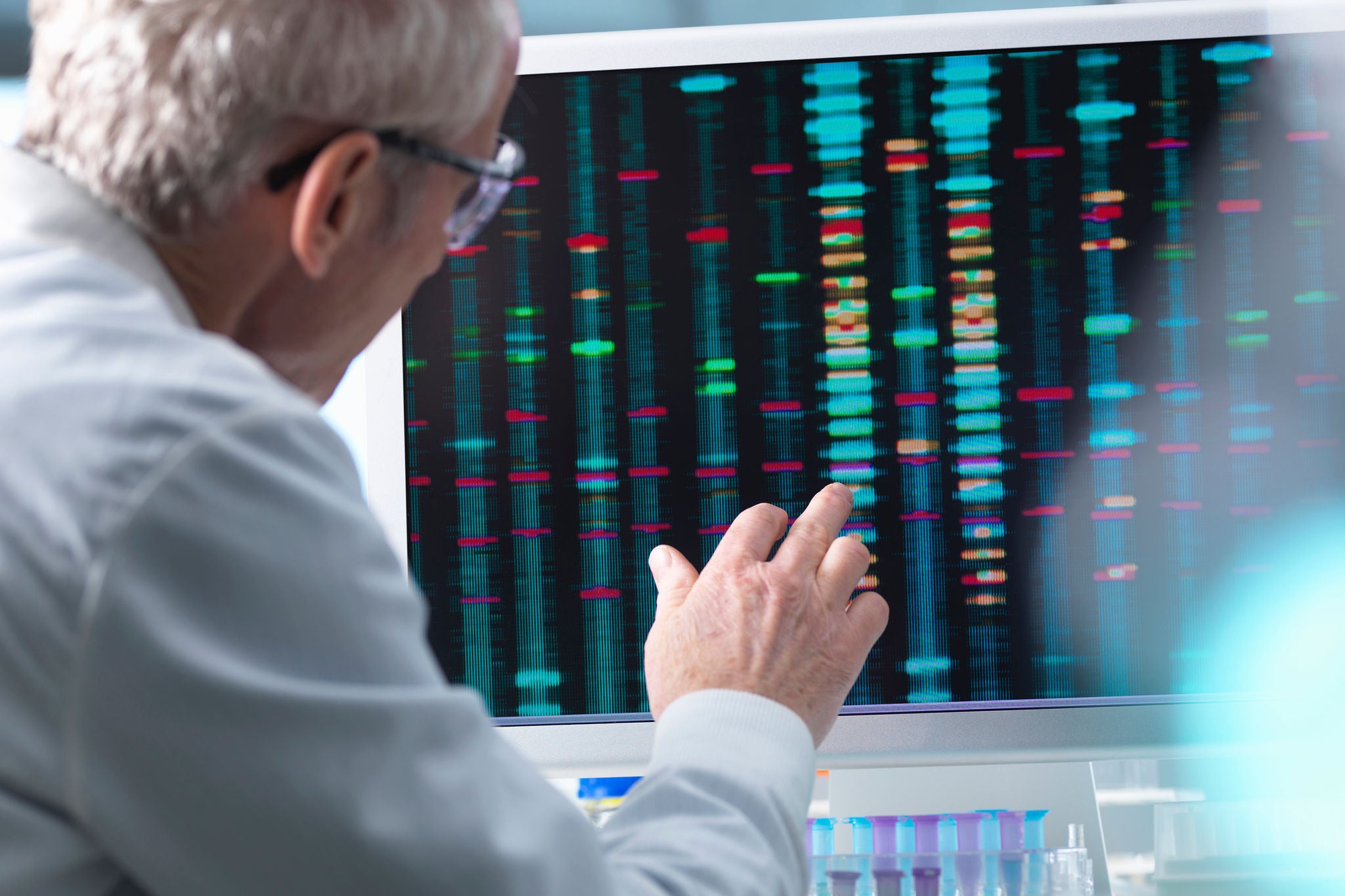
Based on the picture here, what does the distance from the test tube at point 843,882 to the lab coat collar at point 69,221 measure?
644 millimetres

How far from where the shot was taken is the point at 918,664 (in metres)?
0.83

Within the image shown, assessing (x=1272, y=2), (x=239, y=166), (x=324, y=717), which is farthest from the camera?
(x=1272, y=2)

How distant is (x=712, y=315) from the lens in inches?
33.2

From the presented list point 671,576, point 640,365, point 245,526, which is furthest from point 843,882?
point 245,526

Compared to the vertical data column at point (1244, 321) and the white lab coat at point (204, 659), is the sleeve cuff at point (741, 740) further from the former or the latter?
the vertical data column at point (1244, 321)

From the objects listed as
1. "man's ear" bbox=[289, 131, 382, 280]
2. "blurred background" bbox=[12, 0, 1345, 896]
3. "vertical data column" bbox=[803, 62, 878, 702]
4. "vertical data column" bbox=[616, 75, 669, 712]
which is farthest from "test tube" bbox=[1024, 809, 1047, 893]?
"blurred background" bbox=[12, 0, 1345, 896]

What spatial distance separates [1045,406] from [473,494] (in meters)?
0.43

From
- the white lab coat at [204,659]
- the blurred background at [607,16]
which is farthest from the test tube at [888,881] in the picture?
the blurred background at [607,16]

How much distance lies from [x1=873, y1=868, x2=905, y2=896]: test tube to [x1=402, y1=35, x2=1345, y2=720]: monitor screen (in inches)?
5.8

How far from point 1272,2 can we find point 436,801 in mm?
794

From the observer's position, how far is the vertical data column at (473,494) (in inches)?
33.6

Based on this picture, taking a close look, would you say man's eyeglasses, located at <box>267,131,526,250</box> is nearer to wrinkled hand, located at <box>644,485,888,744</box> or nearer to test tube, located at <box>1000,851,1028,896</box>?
wrinkled hand, located at <box>644,485,888,744</box>

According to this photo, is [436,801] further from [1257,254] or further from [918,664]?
[1257,254]

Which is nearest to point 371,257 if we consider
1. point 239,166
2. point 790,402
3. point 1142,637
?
point 239,166
